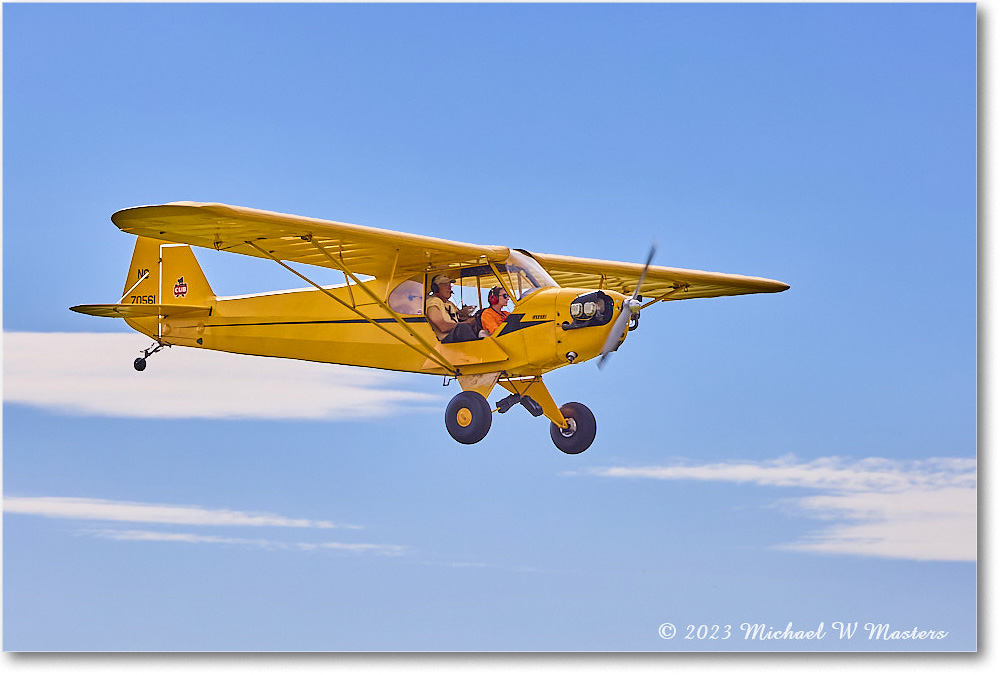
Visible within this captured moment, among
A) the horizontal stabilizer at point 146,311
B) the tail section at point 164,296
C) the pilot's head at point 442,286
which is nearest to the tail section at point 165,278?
the tail section at point 164,296

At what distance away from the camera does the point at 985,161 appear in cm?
1050

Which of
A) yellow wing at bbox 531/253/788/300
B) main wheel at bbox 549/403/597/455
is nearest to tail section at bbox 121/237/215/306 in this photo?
yellow wing at bbox 531/253/788/300

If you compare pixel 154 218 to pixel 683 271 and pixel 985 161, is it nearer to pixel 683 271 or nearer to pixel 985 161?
pixel 683 271

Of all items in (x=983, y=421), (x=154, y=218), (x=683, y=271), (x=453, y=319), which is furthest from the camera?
(x=683, y=271)

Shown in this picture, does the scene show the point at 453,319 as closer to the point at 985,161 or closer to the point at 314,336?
the point at 314,336

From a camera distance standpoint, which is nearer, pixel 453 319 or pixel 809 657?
pixel 809 657

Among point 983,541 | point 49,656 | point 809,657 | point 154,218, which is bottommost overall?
point 49,656

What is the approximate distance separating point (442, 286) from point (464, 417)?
1.25 meters

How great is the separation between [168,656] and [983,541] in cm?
656

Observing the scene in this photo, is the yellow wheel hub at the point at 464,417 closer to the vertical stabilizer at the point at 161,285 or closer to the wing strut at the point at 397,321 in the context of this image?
the wing strut at the point at 397,321

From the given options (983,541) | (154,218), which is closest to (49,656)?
(154,218)

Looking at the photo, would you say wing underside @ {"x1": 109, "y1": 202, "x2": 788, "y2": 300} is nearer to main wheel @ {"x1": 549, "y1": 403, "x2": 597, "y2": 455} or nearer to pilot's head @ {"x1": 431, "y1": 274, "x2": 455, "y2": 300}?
pilot's head @ {"x1": 431, "y1": 274, "x2": 455, "y2": 300}

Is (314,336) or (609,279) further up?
(609,279)

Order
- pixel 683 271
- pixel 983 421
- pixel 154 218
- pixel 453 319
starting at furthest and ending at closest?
1. pixel 683 271
2. pixel 453 319
3. pixel 983 421
4. pixel 154 218
